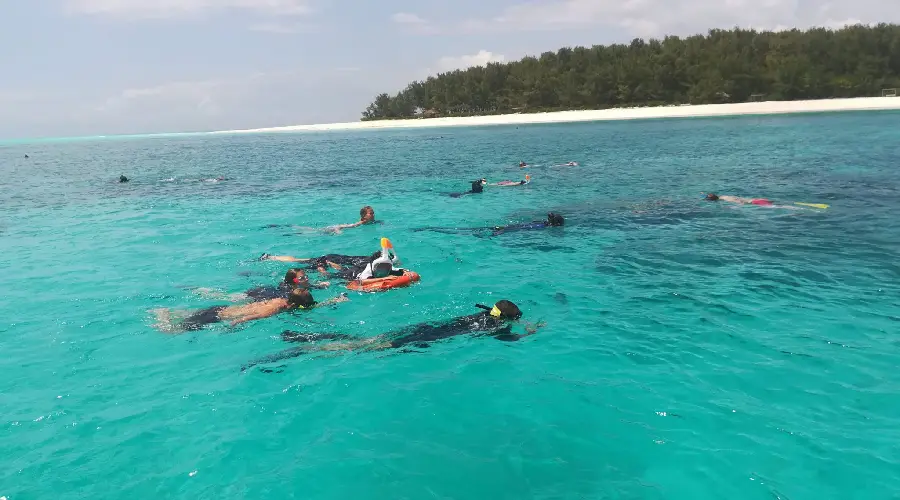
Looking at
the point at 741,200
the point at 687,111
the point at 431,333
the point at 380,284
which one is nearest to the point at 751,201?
the point at 741,200

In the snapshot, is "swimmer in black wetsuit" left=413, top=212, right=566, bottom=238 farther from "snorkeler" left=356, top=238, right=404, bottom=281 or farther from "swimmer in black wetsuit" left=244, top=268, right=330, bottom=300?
"swimmer in black wetsuit" left=244, top=268, right=330, bottom=300

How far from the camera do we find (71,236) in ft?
75.4

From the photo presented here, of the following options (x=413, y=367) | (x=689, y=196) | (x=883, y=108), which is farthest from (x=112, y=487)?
(x=883, y=108)

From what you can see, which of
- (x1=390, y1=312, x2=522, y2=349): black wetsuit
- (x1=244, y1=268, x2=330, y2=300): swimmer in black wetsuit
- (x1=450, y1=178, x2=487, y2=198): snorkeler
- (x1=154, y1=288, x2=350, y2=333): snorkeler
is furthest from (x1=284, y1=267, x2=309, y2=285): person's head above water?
(x1=450, y1=178, x2=487, y2=198): snorkeler

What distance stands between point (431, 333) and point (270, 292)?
4.60 m

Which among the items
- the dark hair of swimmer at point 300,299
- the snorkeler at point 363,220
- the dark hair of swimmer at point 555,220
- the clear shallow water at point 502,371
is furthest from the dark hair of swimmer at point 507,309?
the snorkeler at point 363,220

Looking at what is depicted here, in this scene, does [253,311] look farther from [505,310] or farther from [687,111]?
[687,111]

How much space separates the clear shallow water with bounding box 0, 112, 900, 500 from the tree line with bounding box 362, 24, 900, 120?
7810 cm

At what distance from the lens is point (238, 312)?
40.8 ft

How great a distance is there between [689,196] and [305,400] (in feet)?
68.1

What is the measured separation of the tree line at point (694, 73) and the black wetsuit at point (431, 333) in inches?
3643

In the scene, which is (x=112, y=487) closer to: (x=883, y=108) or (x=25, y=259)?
(x=25, y=259)

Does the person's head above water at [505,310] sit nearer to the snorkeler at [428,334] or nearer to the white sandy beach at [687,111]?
the snorkeler at [428,334]

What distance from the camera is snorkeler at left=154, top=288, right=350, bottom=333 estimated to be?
12172 mm
